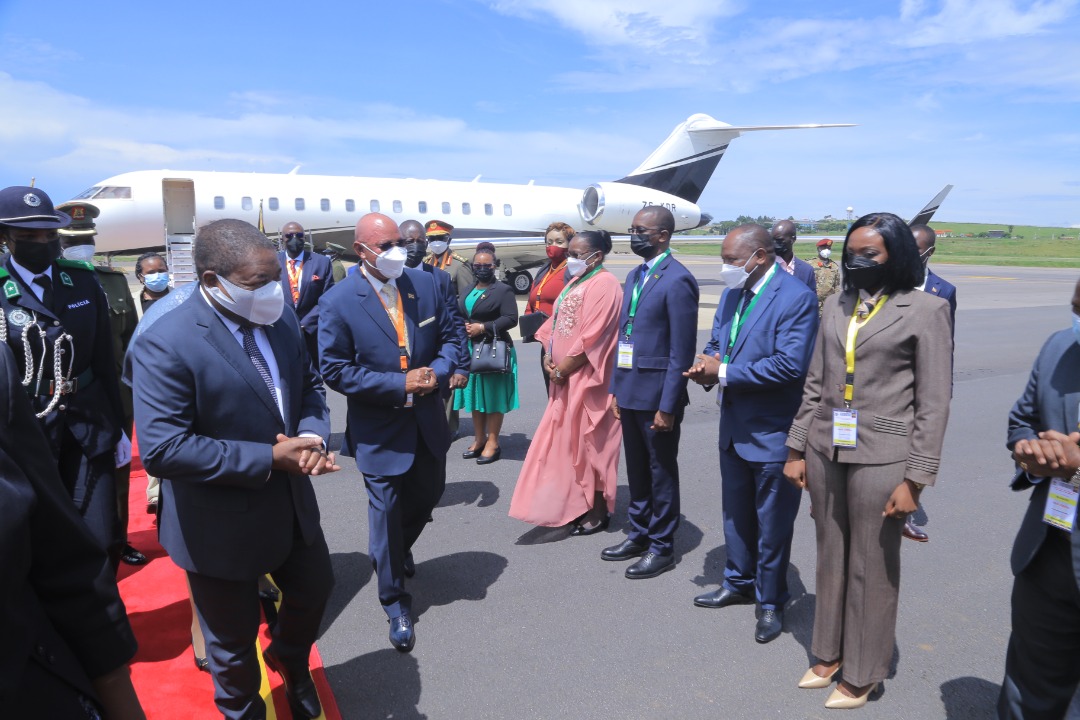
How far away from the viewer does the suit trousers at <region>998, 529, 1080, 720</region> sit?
2348mm

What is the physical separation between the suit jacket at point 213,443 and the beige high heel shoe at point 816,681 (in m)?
2.26

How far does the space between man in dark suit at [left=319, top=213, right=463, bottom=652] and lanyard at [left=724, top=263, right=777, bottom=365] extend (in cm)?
151

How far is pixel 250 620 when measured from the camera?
9.04 ft

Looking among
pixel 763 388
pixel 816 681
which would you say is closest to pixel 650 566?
pixel 816 681

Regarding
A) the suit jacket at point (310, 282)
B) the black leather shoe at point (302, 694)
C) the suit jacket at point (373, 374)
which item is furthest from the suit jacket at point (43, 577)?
the suit jacket at point (310, 282)

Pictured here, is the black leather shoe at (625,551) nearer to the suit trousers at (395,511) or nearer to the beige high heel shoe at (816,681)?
the suit trousers at (395,511)

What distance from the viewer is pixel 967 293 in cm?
2547

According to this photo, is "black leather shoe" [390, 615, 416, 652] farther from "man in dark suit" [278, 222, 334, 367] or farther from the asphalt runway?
"man in dark suit" [278, 222, 334, 367]

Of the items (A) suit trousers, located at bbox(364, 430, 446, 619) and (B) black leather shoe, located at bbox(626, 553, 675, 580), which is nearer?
(A) suit trousers, located at bbox(364, 430, 446, 619)

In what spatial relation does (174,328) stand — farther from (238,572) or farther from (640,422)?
(640,422)

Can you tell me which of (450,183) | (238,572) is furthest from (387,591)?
(450,183)

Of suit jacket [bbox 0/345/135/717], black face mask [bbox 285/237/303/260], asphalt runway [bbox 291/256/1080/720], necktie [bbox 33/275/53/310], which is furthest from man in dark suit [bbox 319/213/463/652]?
black face mask [bbox 285/237/303/260]

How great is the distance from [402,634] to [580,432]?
194 cm

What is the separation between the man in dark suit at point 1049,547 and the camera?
7.51ft
